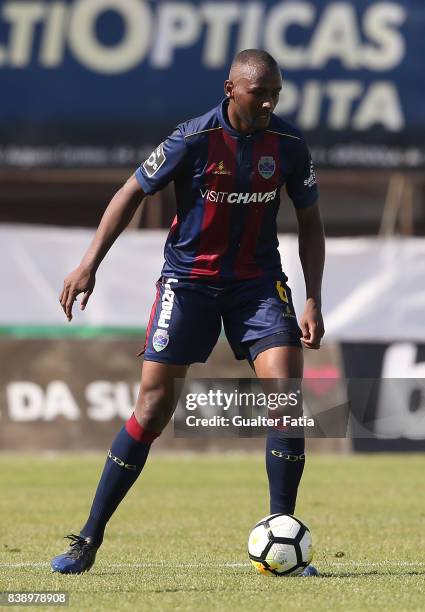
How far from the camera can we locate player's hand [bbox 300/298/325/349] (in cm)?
606

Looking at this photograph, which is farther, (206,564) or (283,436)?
(206,564)

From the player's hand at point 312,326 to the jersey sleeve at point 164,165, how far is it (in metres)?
0.88

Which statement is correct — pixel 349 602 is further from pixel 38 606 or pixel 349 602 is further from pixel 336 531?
pixel 336 531

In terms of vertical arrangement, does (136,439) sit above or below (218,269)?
below

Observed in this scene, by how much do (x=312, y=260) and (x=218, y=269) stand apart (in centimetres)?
47

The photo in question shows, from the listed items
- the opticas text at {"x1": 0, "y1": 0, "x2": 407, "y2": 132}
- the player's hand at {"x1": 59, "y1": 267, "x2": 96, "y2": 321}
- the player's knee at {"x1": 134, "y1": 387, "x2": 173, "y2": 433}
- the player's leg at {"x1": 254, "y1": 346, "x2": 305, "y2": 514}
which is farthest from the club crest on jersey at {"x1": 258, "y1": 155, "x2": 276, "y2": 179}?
the opticas text at {"x1": 0, "y1": 0, "x2": 407, "y2": 132}

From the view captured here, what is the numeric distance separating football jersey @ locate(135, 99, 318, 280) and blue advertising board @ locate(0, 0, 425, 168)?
33.3ft

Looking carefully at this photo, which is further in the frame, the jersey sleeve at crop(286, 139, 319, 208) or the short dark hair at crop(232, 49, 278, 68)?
the jersey sleeve at crop(286, 139, 319, 208)

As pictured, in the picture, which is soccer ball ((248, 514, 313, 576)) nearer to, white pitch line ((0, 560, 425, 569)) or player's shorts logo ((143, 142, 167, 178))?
white pitch line ((0, 560, 425, 569))

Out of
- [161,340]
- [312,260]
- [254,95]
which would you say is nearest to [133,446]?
[161,340]

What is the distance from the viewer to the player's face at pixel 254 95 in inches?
225

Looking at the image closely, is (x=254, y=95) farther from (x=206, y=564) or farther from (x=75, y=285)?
(x=206, y=564)

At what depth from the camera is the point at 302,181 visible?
6066mm

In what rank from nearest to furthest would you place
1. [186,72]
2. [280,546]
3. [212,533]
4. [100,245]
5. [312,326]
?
[280,546]
[100,245]
[312,326]
[212,533]
[186,72]
